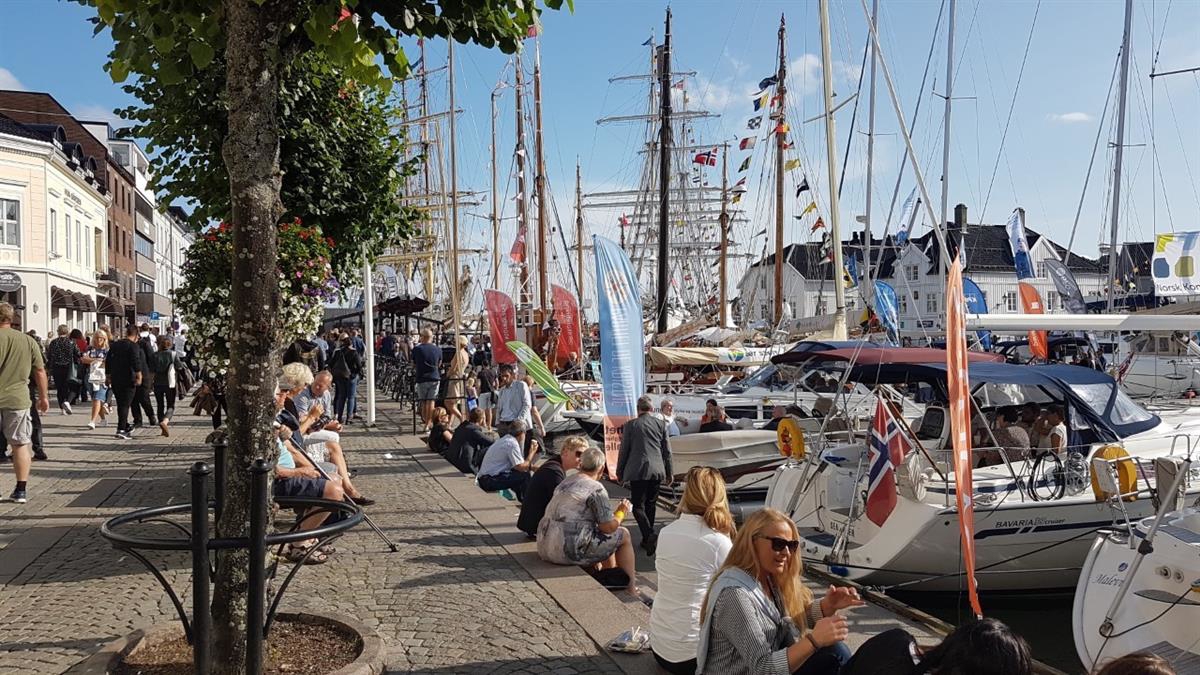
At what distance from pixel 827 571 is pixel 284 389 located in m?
5.62

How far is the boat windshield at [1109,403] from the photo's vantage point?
1113cm

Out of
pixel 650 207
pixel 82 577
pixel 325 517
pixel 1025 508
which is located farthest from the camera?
pixel 650 207


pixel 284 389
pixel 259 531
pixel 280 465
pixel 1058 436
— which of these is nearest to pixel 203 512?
pixel 259 531

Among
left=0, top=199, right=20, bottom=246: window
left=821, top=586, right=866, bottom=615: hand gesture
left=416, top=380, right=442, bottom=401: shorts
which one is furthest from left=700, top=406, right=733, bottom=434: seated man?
left=0, top=199, right=20, bottom=246: window

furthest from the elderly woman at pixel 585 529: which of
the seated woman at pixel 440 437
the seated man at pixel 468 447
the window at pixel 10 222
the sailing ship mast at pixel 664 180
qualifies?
the window at pixel 10 222

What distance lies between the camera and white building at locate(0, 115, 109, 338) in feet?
117

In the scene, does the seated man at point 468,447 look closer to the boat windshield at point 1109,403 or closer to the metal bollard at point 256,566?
the boat windshield at point 1109,403

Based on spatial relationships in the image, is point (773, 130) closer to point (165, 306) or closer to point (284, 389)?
point (284, 389)

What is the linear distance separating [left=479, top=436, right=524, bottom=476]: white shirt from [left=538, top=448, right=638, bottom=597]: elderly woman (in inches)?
134

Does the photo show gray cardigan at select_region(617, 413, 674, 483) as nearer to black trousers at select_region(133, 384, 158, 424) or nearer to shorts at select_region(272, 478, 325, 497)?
shorts at select_region(272, 478, 325, 497)

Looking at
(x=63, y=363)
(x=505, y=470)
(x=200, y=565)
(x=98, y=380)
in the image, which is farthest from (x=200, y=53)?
(x=63, y=363)

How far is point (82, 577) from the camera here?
23.8 ft

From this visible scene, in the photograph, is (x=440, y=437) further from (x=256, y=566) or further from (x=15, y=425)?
(x=256, y=566)

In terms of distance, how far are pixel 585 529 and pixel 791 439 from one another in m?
3.63
